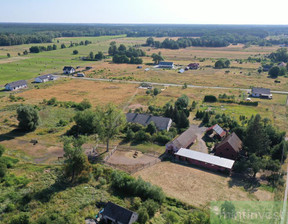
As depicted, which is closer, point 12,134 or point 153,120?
point 12,134

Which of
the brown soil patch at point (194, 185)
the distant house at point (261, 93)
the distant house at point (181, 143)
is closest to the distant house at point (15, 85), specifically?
the distant house at point (181, 143)

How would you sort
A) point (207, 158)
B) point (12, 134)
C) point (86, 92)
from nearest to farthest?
1. point (207, 158)
2. point (12, 134)
3. point (86, 92)

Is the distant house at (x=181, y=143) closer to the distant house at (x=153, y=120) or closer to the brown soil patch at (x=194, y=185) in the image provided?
the brown soil patch at (x=194, y=185)

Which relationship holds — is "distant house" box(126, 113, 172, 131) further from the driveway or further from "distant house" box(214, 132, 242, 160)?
"distant house" box(214, 132, 242, 160)

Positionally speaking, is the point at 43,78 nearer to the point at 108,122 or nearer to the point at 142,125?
the point at 142,125

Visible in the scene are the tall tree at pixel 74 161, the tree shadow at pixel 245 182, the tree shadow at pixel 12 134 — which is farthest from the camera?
the tree shadow at pixel 12 134

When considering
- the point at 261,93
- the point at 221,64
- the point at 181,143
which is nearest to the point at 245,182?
the point at 181,143
